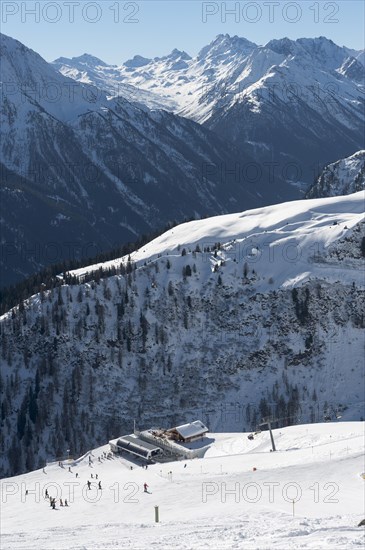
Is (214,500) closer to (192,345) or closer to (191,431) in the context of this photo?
(191,431)

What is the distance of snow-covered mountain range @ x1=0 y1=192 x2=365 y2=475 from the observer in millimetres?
152375

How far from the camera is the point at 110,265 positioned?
19975cm

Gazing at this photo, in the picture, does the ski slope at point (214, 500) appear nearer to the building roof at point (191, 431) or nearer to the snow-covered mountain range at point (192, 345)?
the building roof at point (191, 431)

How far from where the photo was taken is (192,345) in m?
168

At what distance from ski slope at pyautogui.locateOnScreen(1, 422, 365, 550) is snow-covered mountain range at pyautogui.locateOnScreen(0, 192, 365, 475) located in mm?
36293

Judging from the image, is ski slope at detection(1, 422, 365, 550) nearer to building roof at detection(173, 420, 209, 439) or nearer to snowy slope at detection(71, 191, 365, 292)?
building roof at detection(173, 420, 209, 439)

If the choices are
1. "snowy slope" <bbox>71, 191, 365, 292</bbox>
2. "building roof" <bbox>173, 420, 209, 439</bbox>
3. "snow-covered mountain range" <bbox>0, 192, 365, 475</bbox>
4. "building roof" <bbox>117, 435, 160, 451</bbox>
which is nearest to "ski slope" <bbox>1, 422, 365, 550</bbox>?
"building roof" <bbox>117, 435, 160, 451</bbox>

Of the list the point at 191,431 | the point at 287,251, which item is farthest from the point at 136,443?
the point at 287,251

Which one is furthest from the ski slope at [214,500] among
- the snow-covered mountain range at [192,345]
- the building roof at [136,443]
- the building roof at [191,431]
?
the snow-covered mountain range at [192,345]

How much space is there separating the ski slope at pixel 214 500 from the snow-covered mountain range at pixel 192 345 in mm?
36293

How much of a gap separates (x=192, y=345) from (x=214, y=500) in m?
92.8

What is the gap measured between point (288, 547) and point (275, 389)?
111 metres

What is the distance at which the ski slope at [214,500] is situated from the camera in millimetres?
53938

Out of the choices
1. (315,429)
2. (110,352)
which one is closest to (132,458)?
(315,429)
